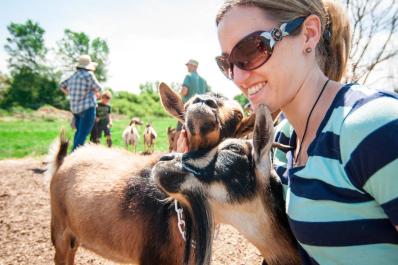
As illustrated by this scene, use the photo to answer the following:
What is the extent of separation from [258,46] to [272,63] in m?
0.11

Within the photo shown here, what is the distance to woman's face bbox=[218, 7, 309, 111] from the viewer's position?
1.69 metres

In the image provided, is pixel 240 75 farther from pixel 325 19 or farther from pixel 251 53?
pixel 325 19

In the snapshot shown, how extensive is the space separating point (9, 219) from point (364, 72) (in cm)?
652

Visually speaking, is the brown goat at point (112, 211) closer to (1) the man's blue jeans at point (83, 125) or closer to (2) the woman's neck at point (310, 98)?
(2) the woman's neck at point (310, 98)

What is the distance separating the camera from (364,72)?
6.36m

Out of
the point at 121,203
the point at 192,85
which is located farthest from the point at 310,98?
the point at 192,85

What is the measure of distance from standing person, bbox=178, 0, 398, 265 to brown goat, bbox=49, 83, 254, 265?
0.54 meters

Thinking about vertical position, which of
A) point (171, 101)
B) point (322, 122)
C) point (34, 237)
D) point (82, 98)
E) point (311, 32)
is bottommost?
point (34, 237)

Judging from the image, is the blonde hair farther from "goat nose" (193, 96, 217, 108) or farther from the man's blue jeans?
the man's blue jeans

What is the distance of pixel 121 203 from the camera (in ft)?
10.4

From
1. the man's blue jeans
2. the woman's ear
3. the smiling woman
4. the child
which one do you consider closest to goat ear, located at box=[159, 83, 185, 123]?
the smiling woman

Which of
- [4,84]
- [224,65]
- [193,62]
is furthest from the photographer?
[4,84]

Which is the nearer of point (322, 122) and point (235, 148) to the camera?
point (322, 122)

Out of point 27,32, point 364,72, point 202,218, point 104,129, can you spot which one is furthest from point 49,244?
point 27,32
